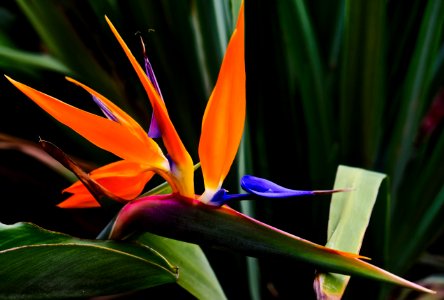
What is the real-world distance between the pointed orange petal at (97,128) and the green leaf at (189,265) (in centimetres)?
7

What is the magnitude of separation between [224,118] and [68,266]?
0.45ft

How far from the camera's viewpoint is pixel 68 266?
346 mm

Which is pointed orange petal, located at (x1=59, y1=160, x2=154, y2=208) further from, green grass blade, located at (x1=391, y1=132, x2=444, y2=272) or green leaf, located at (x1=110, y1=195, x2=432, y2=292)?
green grass blade, located at (x1=391, y1=132, x2=444, y2=272)

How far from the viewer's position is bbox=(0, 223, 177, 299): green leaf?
34 cm

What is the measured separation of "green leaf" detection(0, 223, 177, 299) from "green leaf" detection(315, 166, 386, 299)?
0.11 m

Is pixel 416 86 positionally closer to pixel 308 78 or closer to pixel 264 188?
pixel 308 78

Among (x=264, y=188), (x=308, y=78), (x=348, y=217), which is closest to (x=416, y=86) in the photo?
(x=308, y=78)

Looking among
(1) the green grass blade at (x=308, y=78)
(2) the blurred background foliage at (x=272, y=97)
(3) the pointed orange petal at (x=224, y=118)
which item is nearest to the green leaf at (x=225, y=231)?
(3) the pointed orange petal at (x=224, y=118)

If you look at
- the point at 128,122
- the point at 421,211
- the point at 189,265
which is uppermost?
the point at 128,122

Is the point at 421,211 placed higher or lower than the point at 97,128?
lower

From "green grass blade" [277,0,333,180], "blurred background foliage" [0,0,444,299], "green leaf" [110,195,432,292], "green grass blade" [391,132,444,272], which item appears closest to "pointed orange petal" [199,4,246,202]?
"green leaf" [110,195,432,292]

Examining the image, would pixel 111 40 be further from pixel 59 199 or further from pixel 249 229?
pixel 249 229

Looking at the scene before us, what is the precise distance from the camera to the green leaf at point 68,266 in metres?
0.34

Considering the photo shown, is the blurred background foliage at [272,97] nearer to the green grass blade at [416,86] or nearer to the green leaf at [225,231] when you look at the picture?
the green grass blade at [416,86]
